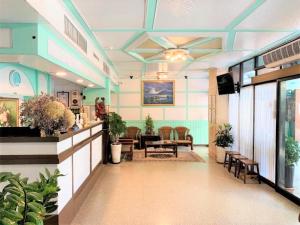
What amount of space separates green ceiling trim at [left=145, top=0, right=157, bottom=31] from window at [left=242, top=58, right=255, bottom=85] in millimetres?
3521

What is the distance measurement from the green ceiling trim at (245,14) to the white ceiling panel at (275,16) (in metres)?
0.05

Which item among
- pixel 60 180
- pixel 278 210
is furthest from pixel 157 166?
pixel 60 180

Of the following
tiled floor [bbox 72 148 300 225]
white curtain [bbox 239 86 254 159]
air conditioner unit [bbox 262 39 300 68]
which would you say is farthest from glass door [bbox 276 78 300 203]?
white curtain [bbox 239 86 254 159]

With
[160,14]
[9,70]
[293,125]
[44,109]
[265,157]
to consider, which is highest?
[160,14]

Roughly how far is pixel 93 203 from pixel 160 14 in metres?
3.25

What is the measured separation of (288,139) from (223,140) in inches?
93.5

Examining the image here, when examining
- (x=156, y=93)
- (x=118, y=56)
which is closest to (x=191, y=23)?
(x=118, y=56)

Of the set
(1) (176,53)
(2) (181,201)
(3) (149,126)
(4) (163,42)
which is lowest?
(2) (181,201)

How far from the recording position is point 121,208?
3973 millimetres

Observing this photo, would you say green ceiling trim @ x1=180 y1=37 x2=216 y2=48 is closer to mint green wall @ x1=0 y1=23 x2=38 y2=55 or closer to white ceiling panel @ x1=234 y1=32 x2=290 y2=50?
white ceiling panel @ x1=234 y1=32 x2=290 y2=50

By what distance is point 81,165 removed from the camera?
4.20 m

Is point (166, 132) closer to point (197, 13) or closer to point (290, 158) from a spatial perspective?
point (290, 158)

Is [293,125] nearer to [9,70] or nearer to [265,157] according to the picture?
[265,157]

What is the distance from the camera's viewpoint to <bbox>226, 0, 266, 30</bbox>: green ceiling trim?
9.34 ft
